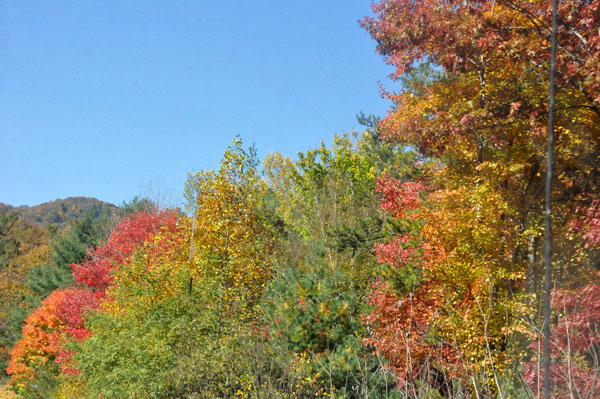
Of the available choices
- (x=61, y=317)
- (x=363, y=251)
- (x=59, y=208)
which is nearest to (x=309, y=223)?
(x=363, y=251)

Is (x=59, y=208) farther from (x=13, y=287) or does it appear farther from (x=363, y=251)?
(x=363, y=251)

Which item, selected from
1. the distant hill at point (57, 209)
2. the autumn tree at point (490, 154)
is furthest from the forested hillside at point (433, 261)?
the distant hill at point (57, 209)

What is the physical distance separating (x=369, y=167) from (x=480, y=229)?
16.7 meters

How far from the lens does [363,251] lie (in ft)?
49.5

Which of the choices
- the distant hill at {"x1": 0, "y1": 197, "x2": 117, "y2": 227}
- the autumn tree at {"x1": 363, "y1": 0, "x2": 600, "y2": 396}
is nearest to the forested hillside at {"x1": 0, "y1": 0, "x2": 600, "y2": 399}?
the autumn tree at {"x1": 363, "y1": 0, "x2": 600, "y2": 396}

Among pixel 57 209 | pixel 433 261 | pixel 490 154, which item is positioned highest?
pixel 57 209

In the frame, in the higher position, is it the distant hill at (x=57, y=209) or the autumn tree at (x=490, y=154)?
the distant hill at (x=57, y=209)

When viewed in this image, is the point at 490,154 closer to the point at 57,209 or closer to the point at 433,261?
the point at 433,261

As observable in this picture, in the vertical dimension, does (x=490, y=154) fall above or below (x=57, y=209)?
below

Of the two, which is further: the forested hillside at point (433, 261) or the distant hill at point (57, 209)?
the distant hill at point (57, 209)

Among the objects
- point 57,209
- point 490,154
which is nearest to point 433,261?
point 490,154

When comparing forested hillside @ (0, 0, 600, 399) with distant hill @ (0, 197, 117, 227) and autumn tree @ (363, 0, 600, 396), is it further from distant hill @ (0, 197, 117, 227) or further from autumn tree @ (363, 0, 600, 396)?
distant hill @ (0, 197, 117, 227)

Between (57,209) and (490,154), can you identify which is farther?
(57,209)

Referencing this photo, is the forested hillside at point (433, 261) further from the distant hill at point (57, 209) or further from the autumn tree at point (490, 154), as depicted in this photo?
the distant hill at point (57, 209)
